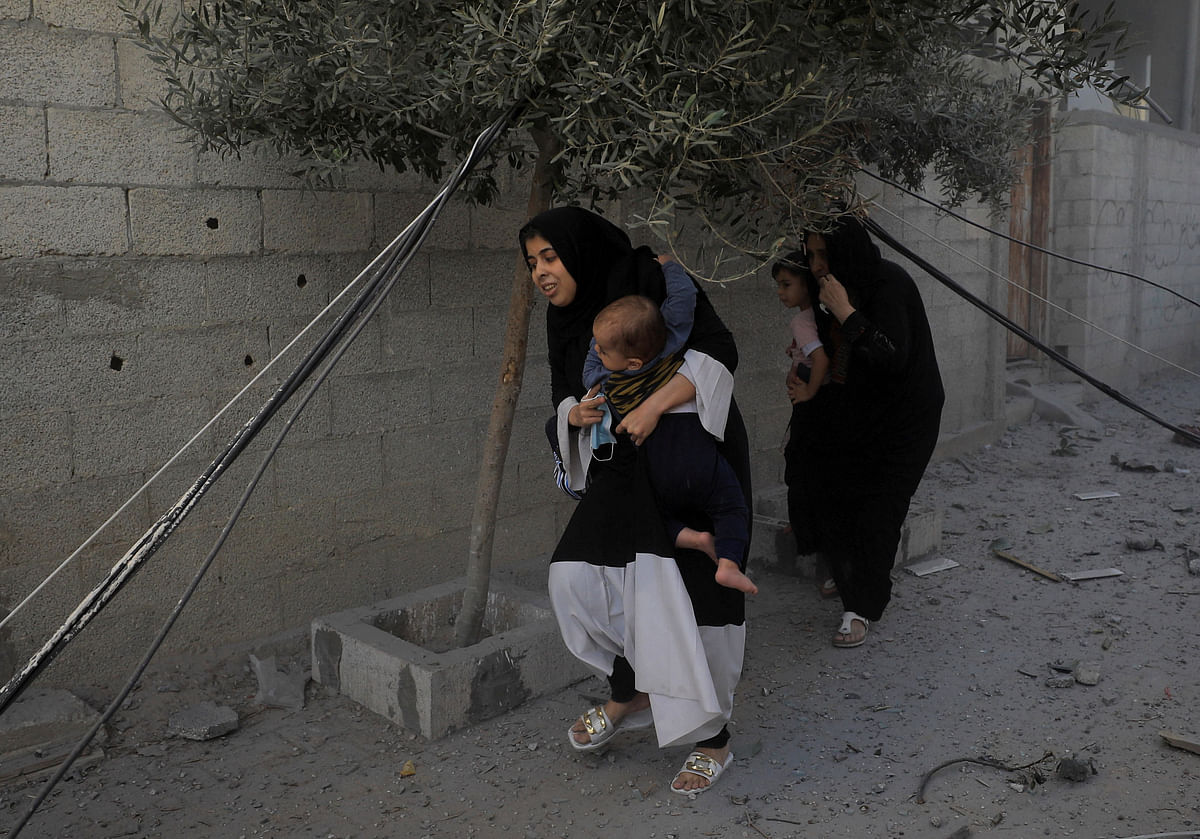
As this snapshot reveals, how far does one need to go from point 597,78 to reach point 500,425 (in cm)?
137

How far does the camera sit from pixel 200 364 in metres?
3.69

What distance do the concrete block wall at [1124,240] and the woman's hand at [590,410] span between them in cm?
715

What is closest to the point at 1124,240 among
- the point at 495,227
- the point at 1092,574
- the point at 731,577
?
the point at 1092,574

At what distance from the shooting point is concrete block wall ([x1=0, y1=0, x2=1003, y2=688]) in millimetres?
3312

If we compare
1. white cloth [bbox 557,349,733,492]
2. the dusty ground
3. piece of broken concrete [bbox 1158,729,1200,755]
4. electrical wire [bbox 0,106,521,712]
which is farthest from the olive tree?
piece of broken concrete [bbox 1158,729,1200,755]

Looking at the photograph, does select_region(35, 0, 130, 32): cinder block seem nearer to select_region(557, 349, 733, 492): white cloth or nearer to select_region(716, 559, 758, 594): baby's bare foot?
select_region(557, 349, 733, 492): white cloth

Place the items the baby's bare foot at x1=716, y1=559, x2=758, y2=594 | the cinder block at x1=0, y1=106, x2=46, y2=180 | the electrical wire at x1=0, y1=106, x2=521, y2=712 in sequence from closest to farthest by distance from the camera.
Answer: the electrical wire at x1=0, y1=106, x2=521, y2=712, the baby's bare foot at x1=716, y1=559, x2=758, y2=594, the cinder block at x1=0, y1=106, x2=46, y2=180

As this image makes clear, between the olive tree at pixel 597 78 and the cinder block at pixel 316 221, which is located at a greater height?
the olive tree at pixel 597 78

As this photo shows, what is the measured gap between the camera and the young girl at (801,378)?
437cm

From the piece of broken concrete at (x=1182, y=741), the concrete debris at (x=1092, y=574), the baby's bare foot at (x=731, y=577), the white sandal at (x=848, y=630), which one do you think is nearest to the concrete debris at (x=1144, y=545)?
the concrete debris at (x=1092, y=574)

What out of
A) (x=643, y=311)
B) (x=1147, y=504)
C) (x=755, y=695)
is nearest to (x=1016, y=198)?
(x=1147, y=504)

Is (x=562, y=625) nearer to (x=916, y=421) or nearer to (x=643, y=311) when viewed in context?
(x=643, y=311)

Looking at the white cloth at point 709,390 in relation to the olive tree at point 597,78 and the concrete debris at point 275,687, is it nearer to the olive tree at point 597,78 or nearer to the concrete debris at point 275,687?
the olive tree at point 597,78

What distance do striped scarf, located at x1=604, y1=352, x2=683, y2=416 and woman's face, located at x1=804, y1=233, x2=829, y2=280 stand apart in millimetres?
1341
